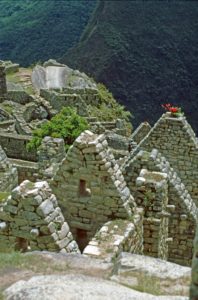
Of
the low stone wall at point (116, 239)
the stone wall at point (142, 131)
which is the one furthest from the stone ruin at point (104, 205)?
the stone wall at point (142, 131)

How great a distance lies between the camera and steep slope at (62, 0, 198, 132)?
8419 cm

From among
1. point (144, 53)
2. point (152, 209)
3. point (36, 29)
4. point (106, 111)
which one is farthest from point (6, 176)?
point (36, 29)

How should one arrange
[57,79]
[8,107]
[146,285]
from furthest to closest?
[57,79], [8,107], [146,285]

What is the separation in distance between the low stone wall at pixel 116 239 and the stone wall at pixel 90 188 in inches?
7.7

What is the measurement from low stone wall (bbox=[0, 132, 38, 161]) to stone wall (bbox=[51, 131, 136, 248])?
16336 mm


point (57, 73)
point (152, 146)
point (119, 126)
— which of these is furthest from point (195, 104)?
point (152, 146)

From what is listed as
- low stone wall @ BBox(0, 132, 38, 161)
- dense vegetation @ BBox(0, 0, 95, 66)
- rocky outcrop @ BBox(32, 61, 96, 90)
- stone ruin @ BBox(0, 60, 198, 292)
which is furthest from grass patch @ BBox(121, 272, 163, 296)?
dense vegetation @ BBox(0, 0, 95, 66)

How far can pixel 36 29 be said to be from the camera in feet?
308

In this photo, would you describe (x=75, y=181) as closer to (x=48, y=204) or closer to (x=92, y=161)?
(x=92, y=161)

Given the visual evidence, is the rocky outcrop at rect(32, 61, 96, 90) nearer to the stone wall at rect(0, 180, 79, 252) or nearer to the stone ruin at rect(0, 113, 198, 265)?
the stone ruin at rect(0, 113, 198, 265)

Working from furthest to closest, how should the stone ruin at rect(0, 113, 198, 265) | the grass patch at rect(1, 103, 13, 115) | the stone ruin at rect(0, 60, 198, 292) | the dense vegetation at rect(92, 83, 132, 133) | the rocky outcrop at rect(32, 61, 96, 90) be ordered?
1. the rocky outcrop at rect(32, 61, 96, 90)
2. the dense vegetation at rect(92, 83, 132, 133)
3. the grass patch at rect(1, 103, 13, 115)
4. the stone ruin at rect(0, 113, 198, 265)
5. the stone ruin at rect(0, 60, 198, 292)

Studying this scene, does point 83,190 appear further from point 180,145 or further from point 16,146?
point 16,146

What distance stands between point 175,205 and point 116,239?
2485 mm

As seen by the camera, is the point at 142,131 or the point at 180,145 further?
the point at 142,131
